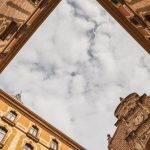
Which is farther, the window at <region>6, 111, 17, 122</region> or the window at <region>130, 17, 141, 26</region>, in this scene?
the window at <region>6, 111, 17, 122</region>

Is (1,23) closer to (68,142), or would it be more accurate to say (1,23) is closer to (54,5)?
(54,5)

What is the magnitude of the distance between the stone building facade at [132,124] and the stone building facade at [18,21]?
576 inches

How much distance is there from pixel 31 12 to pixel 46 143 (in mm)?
12411

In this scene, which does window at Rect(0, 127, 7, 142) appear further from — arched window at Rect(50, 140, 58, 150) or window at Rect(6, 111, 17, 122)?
arched window at Rect(50, 140, 58, 150)

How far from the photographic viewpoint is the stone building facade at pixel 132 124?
2481 cm

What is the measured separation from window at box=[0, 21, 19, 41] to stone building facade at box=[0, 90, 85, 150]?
28.3 feet

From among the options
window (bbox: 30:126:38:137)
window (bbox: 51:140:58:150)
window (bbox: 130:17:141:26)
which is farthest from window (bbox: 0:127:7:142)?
window (bbox: 130:17:141:26)

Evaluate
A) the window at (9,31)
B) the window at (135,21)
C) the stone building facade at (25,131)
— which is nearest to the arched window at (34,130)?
the stone building facade at (25,131)

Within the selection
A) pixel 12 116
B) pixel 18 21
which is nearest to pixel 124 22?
pixel 18 21

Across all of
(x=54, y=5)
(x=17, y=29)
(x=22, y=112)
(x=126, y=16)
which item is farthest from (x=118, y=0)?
(x=22, y=112)

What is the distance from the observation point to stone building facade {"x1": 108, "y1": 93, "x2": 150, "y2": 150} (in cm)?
2481

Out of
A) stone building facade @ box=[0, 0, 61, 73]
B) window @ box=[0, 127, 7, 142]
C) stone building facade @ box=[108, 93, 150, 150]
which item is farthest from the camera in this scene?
stone building facade @ box=[108, 93, 150, 150]

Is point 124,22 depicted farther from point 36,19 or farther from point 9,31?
point 9,31

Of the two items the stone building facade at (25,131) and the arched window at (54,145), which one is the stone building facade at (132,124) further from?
the arched window at (54,145)
